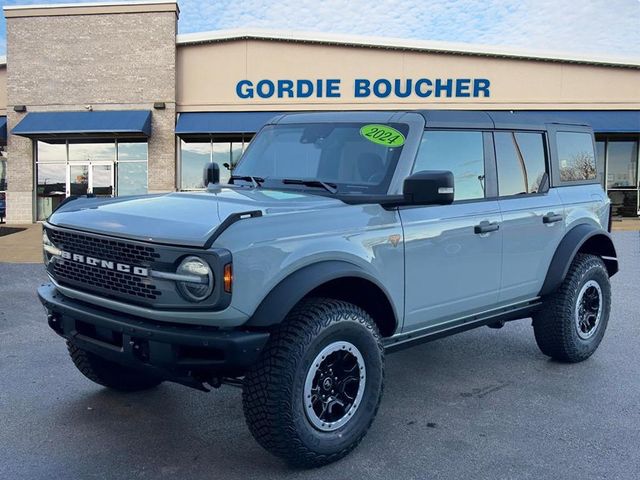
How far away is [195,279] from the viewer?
9.64 feet

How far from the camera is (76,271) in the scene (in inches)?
138

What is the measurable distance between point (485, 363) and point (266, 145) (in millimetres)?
2621

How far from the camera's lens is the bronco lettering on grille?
3.11 metres

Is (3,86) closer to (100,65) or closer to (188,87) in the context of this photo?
(100,65)

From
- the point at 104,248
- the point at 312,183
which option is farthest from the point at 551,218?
the point at 104,248

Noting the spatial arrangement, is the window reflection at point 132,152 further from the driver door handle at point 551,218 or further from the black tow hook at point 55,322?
the black tow hook at point 55,322

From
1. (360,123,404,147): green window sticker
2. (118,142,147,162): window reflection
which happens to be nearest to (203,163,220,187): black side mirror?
(360,123,404,147): green window sticker

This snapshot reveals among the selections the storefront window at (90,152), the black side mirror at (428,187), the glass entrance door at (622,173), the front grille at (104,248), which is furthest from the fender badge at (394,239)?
the glass entrance door at (622,173)

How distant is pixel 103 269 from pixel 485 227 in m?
2.52

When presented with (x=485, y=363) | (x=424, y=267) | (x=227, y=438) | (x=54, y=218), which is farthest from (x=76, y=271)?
(x=485, y=363)

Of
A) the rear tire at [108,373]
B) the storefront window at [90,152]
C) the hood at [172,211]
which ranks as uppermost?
the storefront window at [90,152]

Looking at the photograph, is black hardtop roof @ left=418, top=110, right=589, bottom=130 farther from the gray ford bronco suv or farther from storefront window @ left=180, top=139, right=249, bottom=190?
storefront window @ left=180, top=139, right=249, bottom=190

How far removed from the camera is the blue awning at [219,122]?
21.6m

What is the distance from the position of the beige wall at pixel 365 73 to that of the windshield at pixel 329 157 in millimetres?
18238
